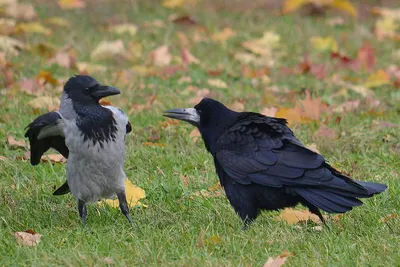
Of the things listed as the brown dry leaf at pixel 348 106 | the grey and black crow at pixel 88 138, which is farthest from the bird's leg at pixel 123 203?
the brown dry leaf at pixel 348 106

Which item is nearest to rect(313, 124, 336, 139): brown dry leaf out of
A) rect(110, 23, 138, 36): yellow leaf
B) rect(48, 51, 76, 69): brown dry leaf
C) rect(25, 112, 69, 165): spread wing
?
rect(25, 112, 69, 165): spread wing

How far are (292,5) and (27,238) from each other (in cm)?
820

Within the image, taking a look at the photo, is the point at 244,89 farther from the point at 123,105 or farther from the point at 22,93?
the point at 22,93

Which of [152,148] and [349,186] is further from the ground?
[349,186]

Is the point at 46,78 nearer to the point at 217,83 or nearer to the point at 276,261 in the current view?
the point at 217,83

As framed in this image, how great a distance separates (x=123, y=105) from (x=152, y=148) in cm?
117

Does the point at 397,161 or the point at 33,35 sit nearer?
the point at 397,161

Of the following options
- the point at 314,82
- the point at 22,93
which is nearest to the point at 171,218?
the point at 22,93

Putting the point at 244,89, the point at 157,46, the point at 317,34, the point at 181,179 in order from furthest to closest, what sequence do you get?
1. the point at 317,34
2. the point at 157,46
3. the point at 244,89
4. the point at 181,179

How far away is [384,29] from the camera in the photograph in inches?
448

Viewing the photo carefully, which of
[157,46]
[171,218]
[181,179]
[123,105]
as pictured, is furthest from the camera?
[157,46]

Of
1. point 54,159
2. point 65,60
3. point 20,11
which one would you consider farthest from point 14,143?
point 20,11

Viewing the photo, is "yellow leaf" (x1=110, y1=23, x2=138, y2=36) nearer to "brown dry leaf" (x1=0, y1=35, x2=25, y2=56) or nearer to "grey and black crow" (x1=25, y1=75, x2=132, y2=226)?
"brown dry leaf" (x1=0, y1=35, x2=25, y2=56)

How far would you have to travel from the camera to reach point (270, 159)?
5113 mm
